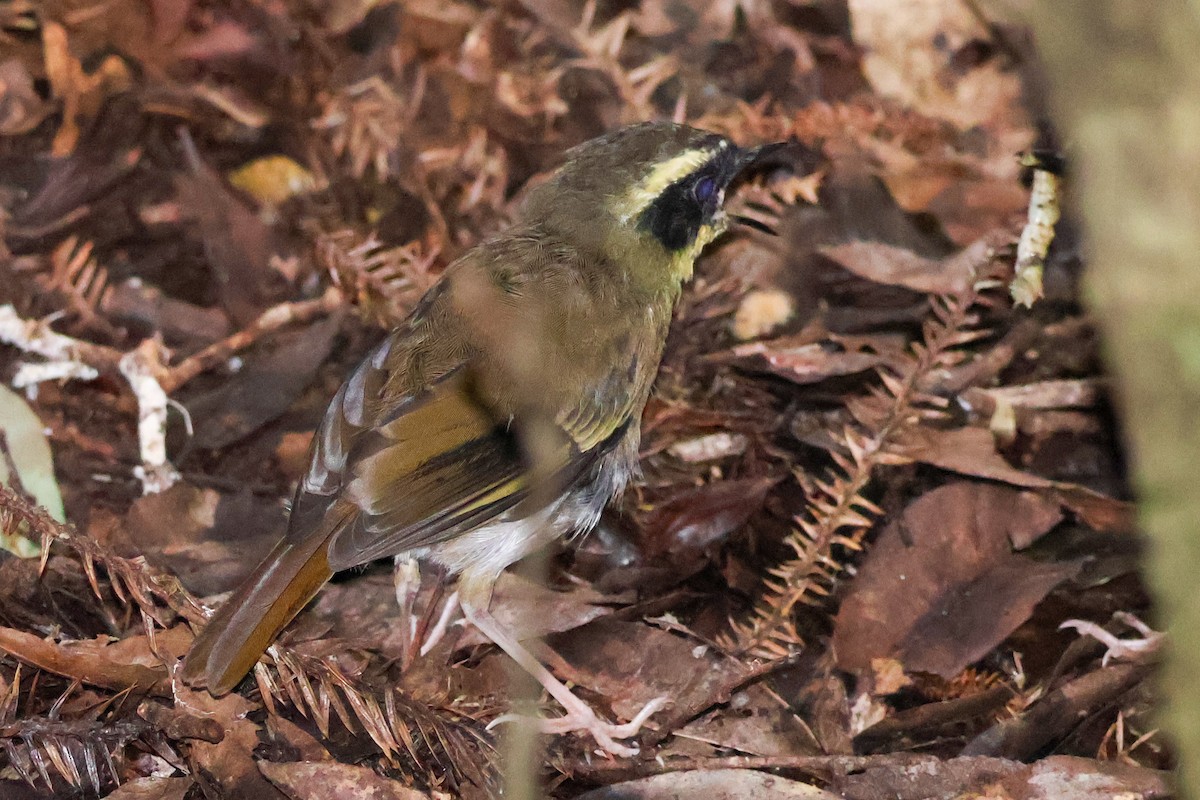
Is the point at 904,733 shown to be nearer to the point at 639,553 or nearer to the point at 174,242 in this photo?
the point at 639,553

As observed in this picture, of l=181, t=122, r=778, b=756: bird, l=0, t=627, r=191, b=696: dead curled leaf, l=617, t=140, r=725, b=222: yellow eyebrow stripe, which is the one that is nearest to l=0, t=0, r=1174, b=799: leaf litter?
l=0, t=627, r=191, b=696: dead curled leaf

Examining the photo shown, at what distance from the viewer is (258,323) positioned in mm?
4699

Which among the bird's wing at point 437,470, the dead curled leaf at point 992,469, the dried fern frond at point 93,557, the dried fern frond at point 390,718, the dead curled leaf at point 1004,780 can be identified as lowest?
the dead curled leaf at point 1004,780

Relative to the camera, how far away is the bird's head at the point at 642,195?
4.16m

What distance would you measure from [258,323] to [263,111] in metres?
1.33

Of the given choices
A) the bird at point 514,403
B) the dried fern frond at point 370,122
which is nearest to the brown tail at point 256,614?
the bird at point 514,403

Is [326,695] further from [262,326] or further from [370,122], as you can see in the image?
[370,122]

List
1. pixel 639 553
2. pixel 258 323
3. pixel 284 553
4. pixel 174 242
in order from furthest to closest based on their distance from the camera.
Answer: pixel 174 242, pixel 258 323, pixel 639 553, pixel 284 553

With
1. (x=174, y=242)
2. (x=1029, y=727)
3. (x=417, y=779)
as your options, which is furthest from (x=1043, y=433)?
(x=174, y=242)

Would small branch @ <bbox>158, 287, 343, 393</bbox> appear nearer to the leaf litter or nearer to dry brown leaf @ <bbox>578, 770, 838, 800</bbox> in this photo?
the leaf litter

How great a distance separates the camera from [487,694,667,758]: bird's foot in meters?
3.35

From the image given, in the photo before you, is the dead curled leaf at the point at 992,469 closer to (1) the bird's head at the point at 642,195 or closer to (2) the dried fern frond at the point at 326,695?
(1) the bird's head at the point at 642,195

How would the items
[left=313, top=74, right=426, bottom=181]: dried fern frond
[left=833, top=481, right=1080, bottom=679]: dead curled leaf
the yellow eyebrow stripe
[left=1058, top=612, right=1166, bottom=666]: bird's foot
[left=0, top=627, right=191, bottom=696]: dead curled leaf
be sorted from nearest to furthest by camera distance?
1. [left=0, top=627, right=191, bottom=696]: dead curled leaf
2. [left=1058, top=612, right=1166, bottom=666]: bird's foot
3. [left=833, top=481, right=1080, bottom=679]: dead curled leaf
4. the yellow eyebrow stripe
5. [left=313, top=74, right=426, bottom=181]: dried fern frond

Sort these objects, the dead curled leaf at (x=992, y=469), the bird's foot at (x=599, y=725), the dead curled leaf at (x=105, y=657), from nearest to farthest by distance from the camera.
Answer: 1. the dead curled leaf at (x=105, y=657)
2. the bird's foot at (x=599, y=725)
3. the dead curled leaf at (x=992, y=469)
